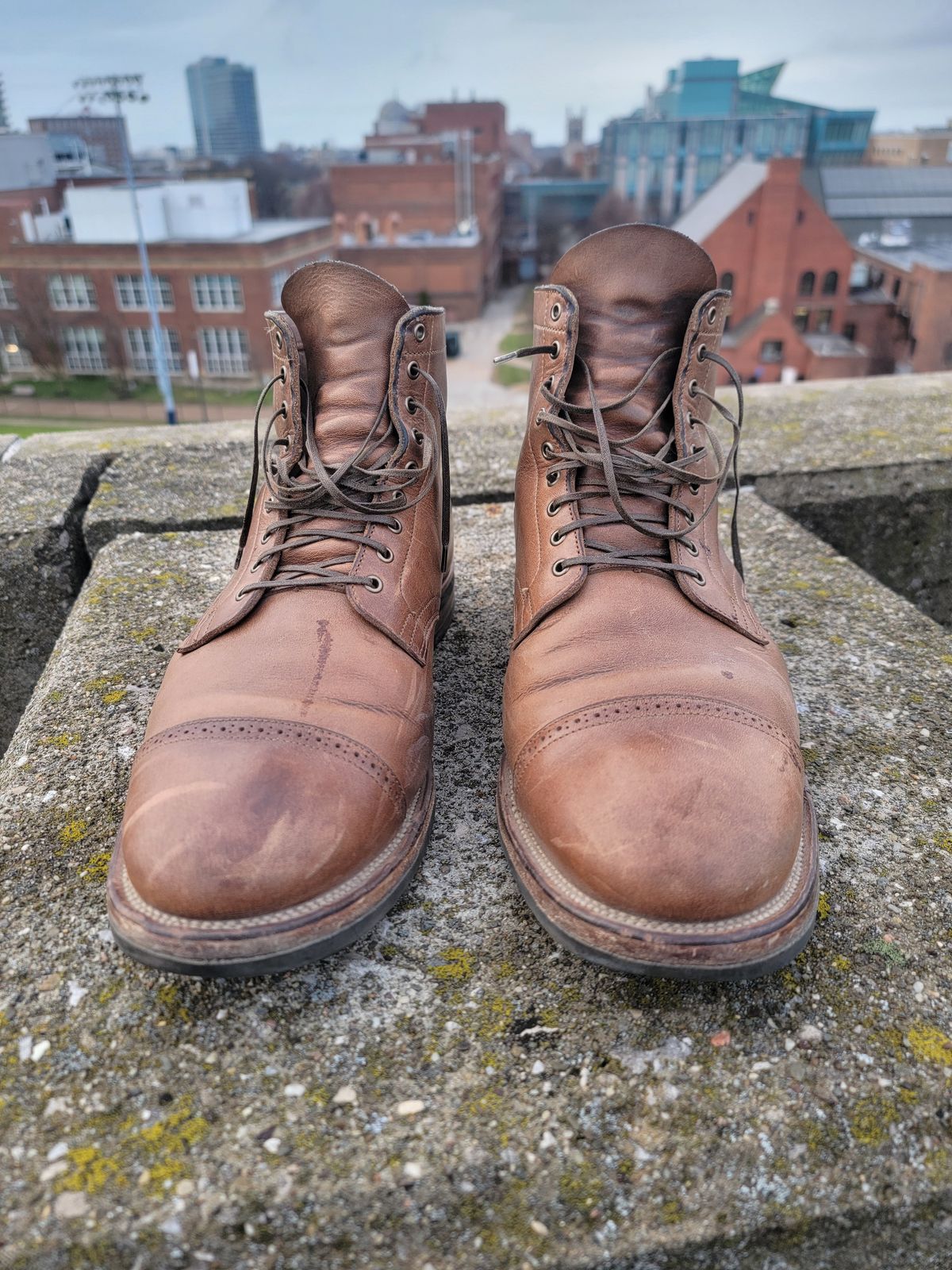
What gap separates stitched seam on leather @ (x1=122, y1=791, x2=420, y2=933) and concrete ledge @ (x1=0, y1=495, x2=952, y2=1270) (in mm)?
129

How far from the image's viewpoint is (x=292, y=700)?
1.39 meters

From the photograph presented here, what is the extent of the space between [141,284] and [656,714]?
976 inches

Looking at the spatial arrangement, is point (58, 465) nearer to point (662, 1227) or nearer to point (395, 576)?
point (395, 576)

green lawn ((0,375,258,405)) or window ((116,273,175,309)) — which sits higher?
window ((116,273,175,309))

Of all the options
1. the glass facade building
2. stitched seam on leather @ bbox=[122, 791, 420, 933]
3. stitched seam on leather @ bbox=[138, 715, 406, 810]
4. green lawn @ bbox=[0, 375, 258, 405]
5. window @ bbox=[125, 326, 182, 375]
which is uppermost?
the glass facade building

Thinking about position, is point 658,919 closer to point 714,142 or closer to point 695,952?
point 695,952

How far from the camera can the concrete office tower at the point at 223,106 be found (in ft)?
237

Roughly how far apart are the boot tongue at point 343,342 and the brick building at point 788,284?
22.6 m

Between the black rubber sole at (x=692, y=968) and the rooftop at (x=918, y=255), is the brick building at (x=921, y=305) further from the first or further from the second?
the black rubber sole at (x=692, y=968)

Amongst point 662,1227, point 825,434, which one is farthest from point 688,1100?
point 825,434

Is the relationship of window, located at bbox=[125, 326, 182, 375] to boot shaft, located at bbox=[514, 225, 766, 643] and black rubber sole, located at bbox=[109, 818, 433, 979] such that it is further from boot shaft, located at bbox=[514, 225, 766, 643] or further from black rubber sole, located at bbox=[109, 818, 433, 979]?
black rubber sole, located at bbox=[109, 818, 433, 979]

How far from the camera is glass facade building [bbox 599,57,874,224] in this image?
2007 inches

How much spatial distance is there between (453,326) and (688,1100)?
31321mm

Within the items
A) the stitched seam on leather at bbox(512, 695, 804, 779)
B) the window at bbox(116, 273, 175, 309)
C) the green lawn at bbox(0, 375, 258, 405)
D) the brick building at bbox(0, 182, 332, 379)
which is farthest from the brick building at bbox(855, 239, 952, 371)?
the stitched seam on leather at bbox(512, 695, 804, 779)
